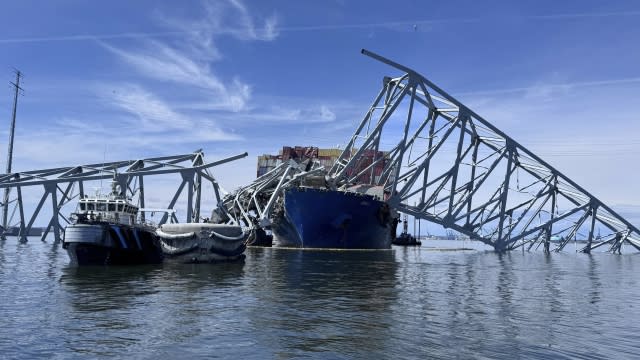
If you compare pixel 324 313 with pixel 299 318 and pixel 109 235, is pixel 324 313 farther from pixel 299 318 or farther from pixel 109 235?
pixel 109 235

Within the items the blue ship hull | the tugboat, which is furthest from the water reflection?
the blue ship hull

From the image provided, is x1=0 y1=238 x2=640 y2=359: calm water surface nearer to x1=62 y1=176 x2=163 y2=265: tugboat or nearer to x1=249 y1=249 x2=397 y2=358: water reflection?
x1=249 y1=249 x2=397 y2=358: water reflection

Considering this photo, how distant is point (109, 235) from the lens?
40.3 meters

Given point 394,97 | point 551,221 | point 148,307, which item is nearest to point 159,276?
point 148,307

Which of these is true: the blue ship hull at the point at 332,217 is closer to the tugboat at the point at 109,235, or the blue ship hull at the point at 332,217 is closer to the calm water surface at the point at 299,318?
the tugboat at the point at 109,235

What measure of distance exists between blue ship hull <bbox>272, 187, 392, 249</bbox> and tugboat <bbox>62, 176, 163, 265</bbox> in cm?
3265

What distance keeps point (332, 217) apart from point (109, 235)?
43.5 m

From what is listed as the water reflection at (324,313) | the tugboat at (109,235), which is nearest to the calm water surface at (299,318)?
the water reflection at (324,313)

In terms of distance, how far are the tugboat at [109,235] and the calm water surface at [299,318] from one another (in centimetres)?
356

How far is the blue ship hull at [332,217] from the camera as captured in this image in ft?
255

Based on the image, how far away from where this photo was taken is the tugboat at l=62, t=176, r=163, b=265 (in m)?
39.2

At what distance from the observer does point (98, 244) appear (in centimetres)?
3931

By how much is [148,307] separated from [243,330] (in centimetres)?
647

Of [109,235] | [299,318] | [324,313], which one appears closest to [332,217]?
[109,235]
